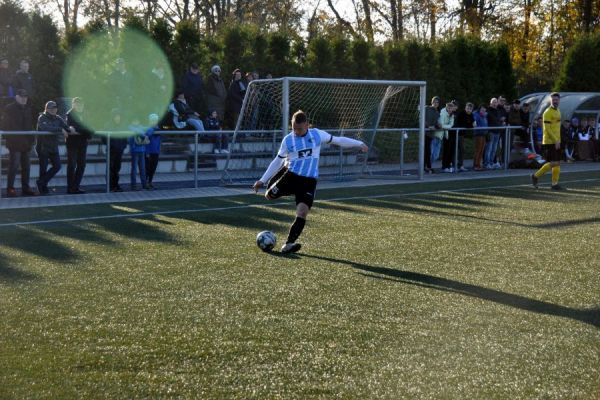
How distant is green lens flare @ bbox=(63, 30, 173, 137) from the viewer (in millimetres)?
20516

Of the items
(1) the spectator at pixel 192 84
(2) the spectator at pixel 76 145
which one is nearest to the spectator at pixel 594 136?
(1) the spectator at pixel 192 84

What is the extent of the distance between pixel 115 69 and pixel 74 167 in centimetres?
384

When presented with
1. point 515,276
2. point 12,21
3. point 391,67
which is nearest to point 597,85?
point 391,67

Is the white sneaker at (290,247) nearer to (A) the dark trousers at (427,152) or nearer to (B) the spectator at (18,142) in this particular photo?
(B) the spectator at (18,142)

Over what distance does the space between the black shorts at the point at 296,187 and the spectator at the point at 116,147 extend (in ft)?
22.1

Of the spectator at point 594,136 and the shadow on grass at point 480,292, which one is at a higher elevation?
the spectator at point 594,136

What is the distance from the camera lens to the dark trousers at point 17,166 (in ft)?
50.7

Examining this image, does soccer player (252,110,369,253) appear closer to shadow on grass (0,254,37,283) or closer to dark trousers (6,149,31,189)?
shadow on grass (0,254,37,283)

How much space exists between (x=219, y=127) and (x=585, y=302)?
47.4 ft

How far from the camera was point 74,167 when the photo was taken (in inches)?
647

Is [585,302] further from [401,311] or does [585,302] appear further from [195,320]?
[195,320]

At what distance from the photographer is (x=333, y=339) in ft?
20.5

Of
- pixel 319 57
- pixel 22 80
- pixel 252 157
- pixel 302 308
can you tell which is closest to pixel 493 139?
pixel 319 57

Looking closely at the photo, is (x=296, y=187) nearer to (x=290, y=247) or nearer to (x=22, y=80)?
(x=290, y=247)
